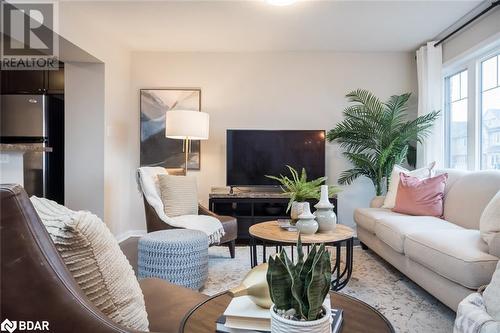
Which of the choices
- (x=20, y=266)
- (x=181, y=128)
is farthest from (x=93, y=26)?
(x=20, y=266)

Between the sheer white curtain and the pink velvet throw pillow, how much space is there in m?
0.91

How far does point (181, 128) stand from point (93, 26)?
1.38m

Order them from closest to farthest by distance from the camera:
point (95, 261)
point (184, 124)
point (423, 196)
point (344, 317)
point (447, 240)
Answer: point (95, 261)
point (344, 317)
point (447, 240)
point (423, 196)
point (184, 124)

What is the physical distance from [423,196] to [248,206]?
188cm

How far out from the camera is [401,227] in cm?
247

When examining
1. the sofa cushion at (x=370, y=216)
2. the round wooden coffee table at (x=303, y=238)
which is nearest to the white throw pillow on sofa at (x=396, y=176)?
the sofa cushion at (x=370, y=216)

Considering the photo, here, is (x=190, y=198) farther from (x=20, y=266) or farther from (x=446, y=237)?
(x=20, y=266)

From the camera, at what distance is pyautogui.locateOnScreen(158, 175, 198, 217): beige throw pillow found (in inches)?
122

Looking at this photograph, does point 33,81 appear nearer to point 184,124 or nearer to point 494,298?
point 184,124

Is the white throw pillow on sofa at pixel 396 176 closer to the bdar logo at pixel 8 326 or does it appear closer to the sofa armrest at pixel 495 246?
the sofa armrest at pixel 495 246

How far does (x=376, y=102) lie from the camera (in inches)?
157

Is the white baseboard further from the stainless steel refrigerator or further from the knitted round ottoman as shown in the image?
the knitted round ottoman

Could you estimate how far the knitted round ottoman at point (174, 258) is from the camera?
7.27 feet

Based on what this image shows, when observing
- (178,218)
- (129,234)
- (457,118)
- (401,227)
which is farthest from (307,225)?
(129,234)
